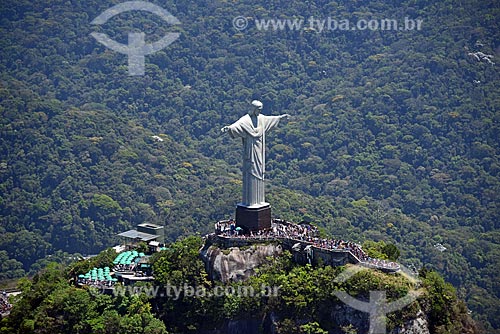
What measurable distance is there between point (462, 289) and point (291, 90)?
5674 centimetres

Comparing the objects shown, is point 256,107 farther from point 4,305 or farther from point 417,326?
point 4,305

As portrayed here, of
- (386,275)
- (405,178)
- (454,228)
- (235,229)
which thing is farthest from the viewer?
(405,178)

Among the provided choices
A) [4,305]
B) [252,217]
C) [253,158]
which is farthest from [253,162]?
[4,305]

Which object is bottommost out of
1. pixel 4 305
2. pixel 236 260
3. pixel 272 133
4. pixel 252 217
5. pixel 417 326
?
pixel 4 305

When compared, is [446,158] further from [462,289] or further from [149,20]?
[149,20]

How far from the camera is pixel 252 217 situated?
4431 centimetres

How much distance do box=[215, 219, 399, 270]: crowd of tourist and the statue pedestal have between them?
0.31 meters

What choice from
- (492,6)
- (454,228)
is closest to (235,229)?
(454,228)

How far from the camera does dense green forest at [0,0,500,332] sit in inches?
3452

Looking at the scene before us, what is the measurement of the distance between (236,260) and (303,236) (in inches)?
154

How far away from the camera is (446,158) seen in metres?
98.9

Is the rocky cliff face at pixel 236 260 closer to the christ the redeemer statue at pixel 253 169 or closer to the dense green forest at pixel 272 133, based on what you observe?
the christ the redeemer statue at pixel 253 169

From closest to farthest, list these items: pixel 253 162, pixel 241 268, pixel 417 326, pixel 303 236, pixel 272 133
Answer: pixel 417 326, pixel 241 268, pixel 303 236, pixel 253 162, pixel 272 133

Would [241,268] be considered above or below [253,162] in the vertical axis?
below
